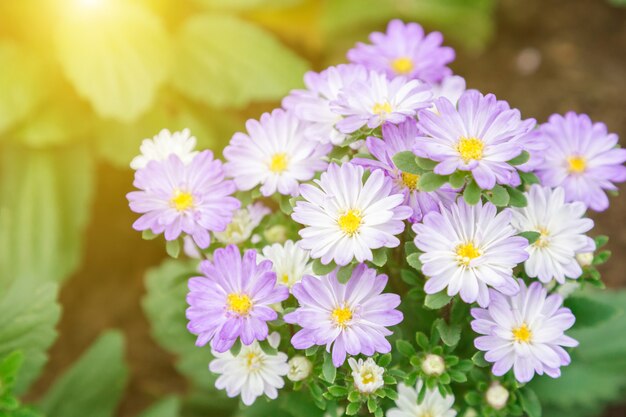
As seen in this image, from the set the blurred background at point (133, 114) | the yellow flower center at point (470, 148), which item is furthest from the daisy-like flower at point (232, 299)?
the blurred background at point (133, 114)

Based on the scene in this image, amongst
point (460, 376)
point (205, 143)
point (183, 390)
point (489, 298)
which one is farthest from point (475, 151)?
point (183, 390)

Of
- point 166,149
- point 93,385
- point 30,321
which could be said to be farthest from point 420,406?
point 93,385

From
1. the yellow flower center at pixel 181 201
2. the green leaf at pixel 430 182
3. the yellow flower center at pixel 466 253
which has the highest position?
the green leaf at pixel 430 182

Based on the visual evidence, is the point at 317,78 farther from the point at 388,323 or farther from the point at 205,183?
the point at 388,323

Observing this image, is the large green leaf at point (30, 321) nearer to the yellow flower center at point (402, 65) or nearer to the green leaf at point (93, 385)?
the green leaf at point (93, 385)

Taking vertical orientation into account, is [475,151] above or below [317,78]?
below

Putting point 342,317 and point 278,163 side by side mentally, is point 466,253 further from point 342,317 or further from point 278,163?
point 278,163
